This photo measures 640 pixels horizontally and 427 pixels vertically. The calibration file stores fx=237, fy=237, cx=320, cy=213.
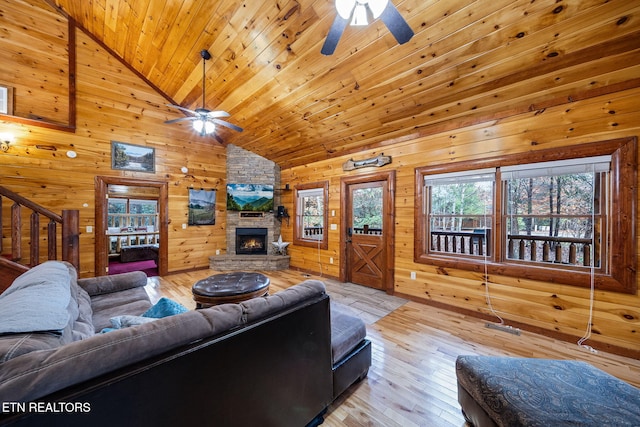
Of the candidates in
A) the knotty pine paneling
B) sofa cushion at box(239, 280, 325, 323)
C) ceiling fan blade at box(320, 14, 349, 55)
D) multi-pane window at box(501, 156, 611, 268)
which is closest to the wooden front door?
multi-pane window at box(501, 156, 611, 268)

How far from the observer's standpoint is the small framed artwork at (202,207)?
5.52 metres

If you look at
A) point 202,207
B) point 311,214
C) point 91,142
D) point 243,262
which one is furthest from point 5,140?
point 311,214

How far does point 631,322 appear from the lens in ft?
7.56

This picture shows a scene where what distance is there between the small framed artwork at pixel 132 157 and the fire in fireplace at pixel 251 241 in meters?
2.34

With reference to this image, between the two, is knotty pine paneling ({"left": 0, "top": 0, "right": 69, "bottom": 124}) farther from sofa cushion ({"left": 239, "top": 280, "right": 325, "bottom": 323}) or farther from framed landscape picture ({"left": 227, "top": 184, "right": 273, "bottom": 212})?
sofa cushion ({"left": 239, "top": 280, "right": 325, "bottom": 323})

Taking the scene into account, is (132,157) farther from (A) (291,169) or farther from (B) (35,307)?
(B) (35,307)

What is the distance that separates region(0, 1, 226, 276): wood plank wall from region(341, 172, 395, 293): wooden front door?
3.44 metres

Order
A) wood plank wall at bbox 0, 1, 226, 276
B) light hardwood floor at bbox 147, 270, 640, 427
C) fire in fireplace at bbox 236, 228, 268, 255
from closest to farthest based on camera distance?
light hardwood floor at bbox 147, 270, 640, 427, wood plank wall at bbox 0, 1, 226, 276, fire in fireplace at bbox 236, 228, 268, 255

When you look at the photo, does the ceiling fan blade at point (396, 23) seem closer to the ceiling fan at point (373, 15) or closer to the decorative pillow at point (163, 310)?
the ceiling fan at point (373, 15)

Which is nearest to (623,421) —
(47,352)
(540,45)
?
(47,352)

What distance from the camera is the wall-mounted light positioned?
3.71 metres

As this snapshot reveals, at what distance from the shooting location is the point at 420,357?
7.53 feet

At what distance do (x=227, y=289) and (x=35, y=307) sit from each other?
166 centimetres

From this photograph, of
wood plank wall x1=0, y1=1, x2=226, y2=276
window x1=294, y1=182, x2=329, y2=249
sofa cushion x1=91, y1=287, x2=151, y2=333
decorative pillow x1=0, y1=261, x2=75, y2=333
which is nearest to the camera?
decorative pillow x1=0, y1=261, x2=75, y2=333
